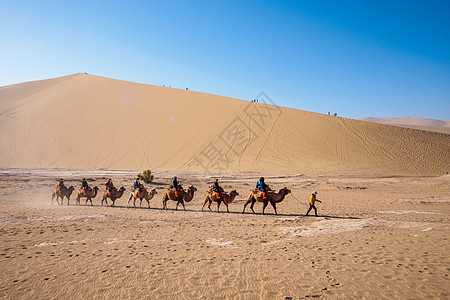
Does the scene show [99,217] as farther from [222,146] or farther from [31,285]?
[222,146]

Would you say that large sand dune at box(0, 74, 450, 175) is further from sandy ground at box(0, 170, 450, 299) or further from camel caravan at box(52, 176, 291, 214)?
sandy ground at box(0, 170, 450, 299)

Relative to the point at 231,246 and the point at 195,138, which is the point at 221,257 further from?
the point at 195,138

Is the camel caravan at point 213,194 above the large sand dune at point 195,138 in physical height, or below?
below

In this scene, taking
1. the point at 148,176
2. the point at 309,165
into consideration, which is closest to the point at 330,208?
the point at 148,176

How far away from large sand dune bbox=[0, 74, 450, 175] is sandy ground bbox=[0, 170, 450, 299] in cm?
2794

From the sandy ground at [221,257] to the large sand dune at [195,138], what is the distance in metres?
27.9

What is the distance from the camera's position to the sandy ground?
16.1 ft

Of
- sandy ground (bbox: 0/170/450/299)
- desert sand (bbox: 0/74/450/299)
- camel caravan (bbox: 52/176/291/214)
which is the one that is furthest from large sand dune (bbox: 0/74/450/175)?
sandy ground (bbox: 0/170/450/299)

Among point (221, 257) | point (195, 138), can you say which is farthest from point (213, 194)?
point (195, 138)

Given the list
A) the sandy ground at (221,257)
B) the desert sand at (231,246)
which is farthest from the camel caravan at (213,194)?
the sandy ground at (221,257)

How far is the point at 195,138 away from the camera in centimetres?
4734

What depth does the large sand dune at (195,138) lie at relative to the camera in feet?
135

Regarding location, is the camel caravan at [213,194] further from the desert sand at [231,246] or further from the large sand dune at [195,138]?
Answer: the large sand dune at [195,138]

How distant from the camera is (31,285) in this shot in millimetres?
5117
